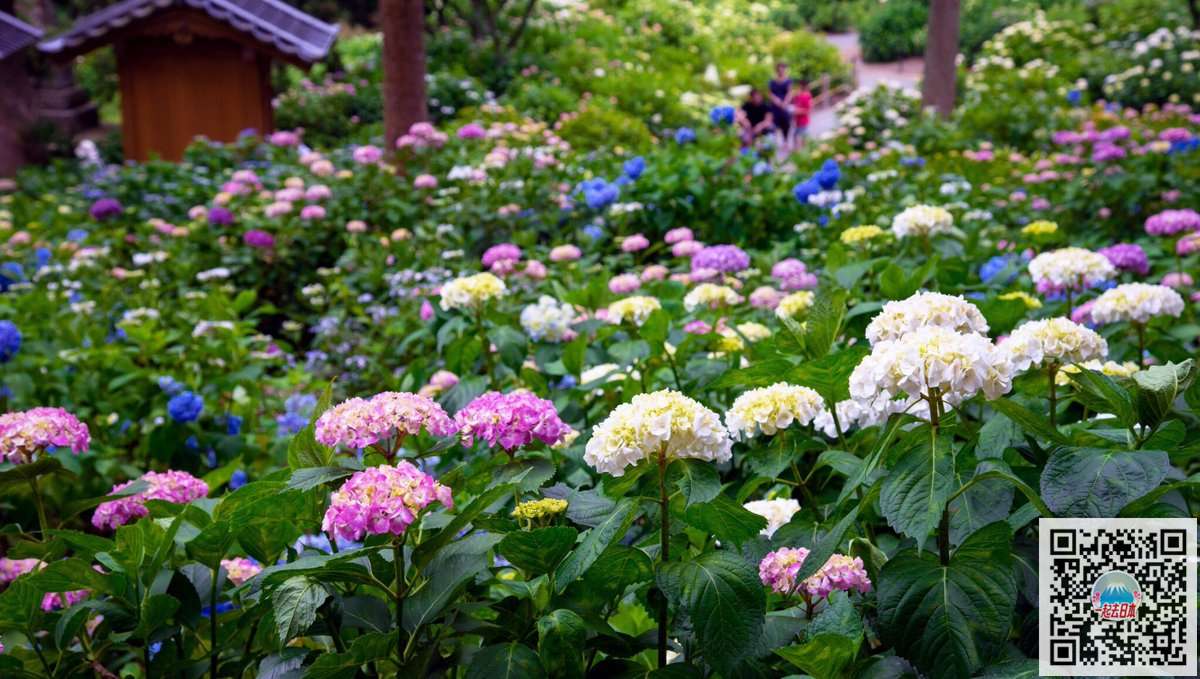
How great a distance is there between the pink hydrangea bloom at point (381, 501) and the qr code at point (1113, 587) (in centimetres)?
75

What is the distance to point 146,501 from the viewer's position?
1.79m

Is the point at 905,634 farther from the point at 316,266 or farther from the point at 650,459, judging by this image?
the point at 316,266

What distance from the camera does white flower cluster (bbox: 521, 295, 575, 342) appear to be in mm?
2887

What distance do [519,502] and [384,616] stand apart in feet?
0.85

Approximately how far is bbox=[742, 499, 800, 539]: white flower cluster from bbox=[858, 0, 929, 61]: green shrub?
2477 cm

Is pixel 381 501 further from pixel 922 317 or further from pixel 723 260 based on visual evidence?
pixel 723 260

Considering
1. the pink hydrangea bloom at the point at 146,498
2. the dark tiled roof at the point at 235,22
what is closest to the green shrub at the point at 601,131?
the dark tiled roof at the point at 235,22

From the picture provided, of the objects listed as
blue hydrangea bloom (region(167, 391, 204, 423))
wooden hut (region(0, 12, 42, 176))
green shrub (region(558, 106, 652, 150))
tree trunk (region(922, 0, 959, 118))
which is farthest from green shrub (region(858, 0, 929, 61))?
blue hydrangea bloom (region(167, 391, 204, 423))

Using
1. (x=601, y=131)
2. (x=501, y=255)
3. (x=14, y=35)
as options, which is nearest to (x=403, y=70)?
(x=601, y=131)

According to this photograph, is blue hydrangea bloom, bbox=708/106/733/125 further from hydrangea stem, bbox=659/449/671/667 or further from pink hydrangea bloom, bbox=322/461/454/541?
pink hydrangea bloom, bbox=322/461/454/541

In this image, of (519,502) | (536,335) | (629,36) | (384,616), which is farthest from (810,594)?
(629,36)

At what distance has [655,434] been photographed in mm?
1344

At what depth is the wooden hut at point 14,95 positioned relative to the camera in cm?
1351

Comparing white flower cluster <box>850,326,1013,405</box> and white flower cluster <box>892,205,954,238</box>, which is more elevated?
white flower cluster <box>850,326,1013,405</box>
